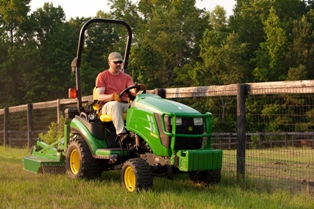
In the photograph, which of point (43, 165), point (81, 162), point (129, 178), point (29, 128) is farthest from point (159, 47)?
point (129, 178)

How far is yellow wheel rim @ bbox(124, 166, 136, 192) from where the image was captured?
6.27m

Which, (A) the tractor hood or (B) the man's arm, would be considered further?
(B) the man's arm

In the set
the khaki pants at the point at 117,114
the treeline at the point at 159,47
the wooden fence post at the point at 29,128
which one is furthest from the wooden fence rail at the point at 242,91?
the treeline at the point at 159,47

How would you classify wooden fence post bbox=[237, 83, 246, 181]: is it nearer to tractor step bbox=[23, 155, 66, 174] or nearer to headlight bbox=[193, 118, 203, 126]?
headlight bbox=[193, 118, 203, 126]

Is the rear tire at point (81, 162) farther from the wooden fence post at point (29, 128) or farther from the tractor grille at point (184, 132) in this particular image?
the wooden fence post at point (29, 128)

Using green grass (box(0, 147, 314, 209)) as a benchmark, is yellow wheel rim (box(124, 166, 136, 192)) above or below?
above

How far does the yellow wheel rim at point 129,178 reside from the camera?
6.27m

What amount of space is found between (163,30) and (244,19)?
6.70 metres

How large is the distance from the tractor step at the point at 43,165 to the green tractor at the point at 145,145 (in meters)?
0.03

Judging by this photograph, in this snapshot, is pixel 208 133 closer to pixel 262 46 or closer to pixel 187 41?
pixel 262 46

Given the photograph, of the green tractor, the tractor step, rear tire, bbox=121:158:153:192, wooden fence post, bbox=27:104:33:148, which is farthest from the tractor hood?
wooden fence post, bbox=27:104:33:148

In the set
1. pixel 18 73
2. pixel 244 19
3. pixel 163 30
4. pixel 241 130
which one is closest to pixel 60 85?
pixel 18 73

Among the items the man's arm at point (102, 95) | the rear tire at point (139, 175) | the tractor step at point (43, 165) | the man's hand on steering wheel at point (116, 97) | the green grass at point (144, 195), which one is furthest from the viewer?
the tractor step at point (43, 165)

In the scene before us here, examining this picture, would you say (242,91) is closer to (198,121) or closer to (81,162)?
(198,121)
